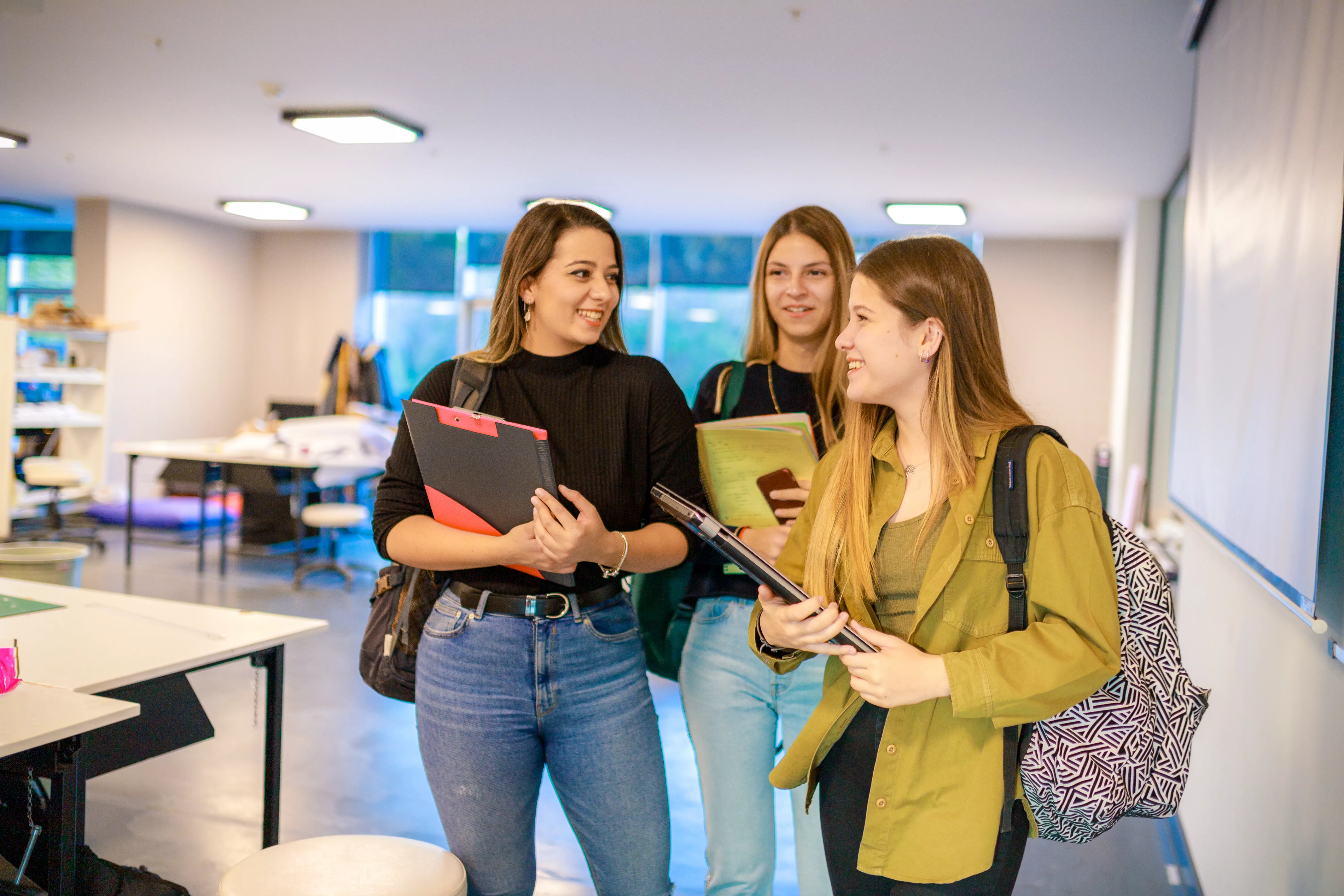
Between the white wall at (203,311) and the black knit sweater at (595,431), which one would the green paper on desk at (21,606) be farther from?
the white wall at (203,311)

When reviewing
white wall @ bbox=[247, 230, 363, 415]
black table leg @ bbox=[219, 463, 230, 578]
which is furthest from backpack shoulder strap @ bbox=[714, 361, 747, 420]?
white wall @ bbox=[247, 230, 363, 415]

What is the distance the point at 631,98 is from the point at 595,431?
13.8ft

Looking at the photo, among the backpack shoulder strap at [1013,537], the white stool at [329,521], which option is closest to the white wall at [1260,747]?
the backpack shoulder strap at [1013,537]

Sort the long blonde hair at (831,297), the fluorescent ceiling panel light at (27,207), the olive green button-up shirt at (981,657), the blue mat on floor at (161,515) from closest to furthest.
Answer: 1. the olive green button-up shirt at (981,657)
2. the long blonde hair at (831,297)
3. the blue mat on floor at (161,515)
4. the fluorescent ceiling panel light at (27,207)

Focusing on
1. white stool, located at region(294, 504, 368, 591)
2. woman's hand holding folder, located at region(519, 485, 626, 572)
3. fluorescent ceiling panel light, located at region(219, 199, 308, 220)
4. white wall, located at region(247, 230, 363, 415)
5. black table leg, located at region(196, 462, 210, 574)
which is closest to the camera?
woman's hand holding folder, located at region(519, 485, 626, 572)

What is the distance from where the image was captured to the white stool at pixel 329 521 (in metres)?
6.73

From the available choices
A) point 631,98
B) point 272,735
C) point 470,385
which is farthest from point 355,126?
point 470,385

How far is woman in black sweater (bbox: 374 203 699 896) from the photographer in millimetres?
1583

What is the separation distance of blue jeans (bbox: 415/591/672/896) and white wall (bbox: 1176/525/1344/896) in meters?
1.09

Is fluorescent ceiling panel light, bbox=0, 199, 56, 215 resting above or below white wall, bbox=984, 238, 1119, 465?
above

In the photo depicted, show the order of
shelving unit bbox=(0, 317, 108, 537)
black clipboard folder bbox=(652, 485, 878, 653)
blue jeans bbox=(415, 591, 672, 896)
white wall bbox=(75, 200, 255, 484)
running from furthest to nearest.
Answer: white wall bbox=(75, 200, 255, 484) → shelving unit bbox=(0, 317, 108, 537) → blue jeans bbox=(415, 591, 672, 896) → black clipboard folder bbox=(652, 485, 878, 653)

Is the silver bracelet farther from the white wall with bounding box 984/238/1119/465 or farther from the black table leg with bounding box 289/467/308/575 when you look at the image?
the white wall with bounding box 984/238/1119/465

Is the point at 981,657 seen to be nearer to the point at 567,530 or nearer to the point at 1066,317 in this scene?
the point at 567,530

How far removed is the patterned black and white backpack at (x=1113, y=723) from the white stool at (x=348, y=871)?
2.87 ft
